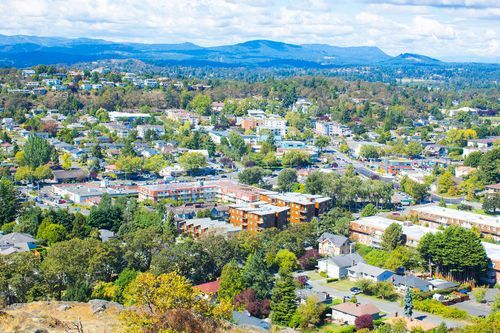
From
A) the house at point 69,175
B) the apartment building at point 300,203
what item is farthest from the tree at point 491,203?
the house at point 69,175

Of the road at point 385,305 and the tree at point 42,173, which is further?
the tree at point 42,173

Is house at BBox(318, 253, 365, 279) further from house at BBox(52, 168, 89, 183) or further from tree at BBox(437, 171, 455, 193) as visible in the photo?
Answer: house at BBox(52, 168, 89, 183)

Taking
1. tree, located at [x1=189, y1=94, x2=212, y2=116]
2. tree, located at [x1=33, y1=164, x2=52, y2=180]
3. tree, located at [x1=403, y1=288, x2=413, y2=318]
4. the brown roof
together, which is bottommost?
tree, located at [x1=33, y1=164, x2=52, y2=180]

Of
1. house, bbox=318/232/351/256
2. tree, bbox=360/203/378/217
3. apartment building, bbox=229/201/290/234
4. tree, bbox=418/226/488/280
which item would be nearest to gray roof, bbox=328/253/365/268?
house, bbox=318/232/351/256

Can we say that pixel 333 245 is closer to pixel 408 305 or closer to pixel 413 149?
pixel 408 305

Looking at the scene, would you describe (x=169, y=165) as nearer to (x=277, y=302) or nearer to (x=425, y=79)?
(x=277, y=302)

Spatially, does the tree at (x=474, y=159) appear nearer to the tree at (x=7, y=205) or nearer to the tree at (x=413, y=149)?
the tree at (x=413, y=149)
